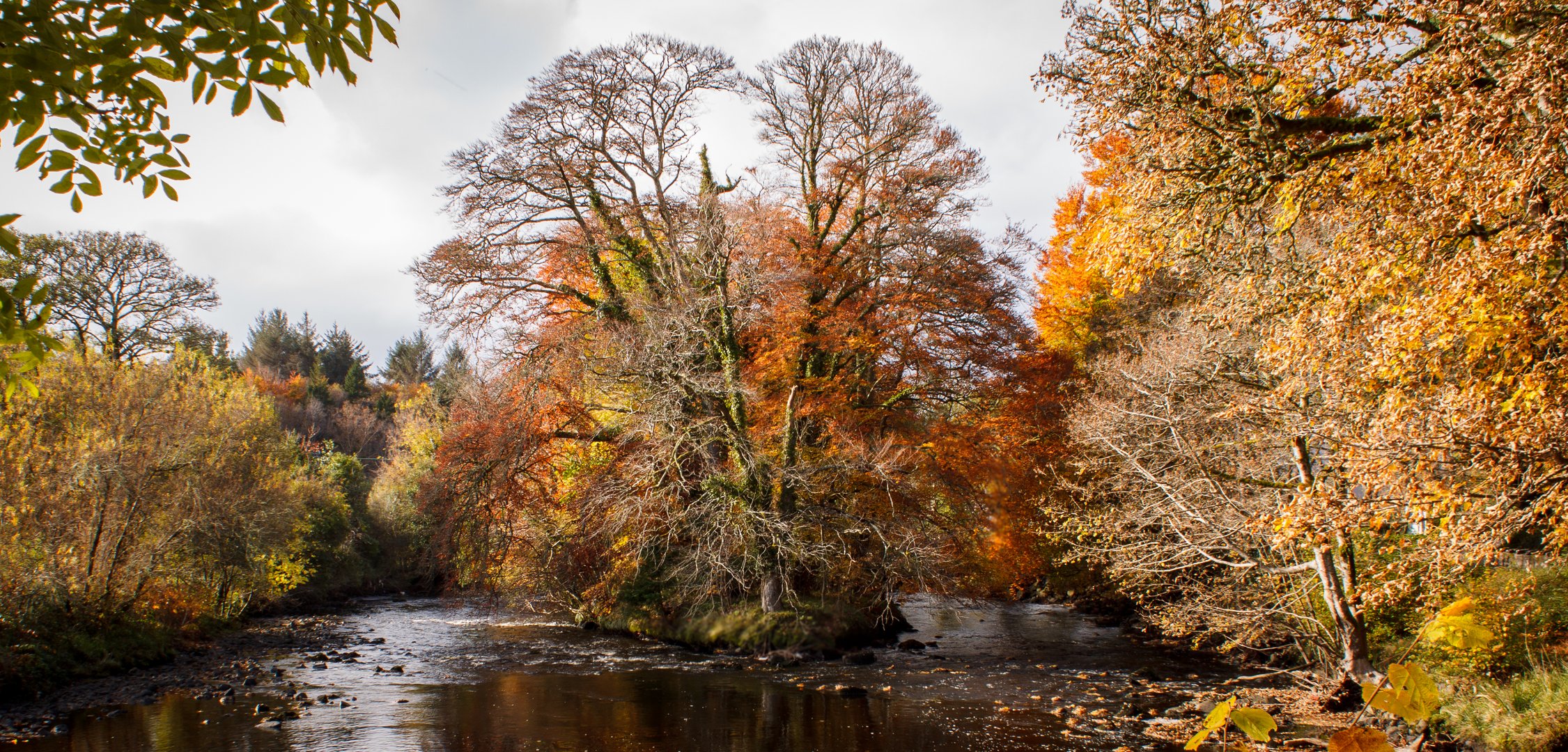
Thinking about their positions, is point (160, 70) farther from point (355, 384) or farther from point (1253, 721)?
point (355, 384)

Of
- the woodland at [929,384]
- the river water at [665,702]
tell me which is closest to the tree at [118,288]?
the woodland at [929,384]

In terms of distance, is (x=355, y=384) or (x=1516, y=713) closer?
(x=1516, y=713)

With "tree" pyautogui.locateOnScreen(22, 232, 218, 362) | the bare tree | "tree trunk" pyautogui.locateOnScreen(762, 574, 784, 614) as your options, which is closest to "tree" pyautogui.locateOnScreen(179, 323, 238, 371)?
"tree" pyautogui.locateOnScreen(22, 232, 218, 362)

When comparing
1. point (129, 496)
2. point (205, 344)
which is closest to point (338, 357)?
point (205, 344)

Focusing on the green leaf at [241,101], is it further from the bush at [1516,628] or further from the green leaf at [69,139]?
the bush at [1516,628]

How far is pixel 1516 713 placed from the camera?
8484mm

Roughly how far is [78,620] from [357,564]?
51.6 ft

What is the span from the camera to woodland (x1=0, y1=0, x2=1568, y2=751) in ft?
20.1

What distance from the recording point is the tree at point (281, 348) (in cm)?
6000

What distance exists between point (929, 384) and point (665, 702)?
10523mm

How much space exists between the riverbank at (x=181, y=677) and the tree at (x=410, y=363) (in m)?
49.2

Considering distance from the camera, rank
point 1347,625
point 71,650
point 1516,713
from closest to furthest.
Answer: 1. point 1516,713
2. point 1347,625
3. point 71,650

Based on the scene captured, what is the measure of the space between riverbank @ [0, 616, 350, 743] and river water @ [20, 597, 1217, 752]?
1.32 ft

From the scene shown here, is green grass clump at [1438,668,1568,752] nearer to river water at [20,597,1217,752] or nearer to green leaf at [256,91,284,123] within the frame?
river water at [20,597,1217,752]
